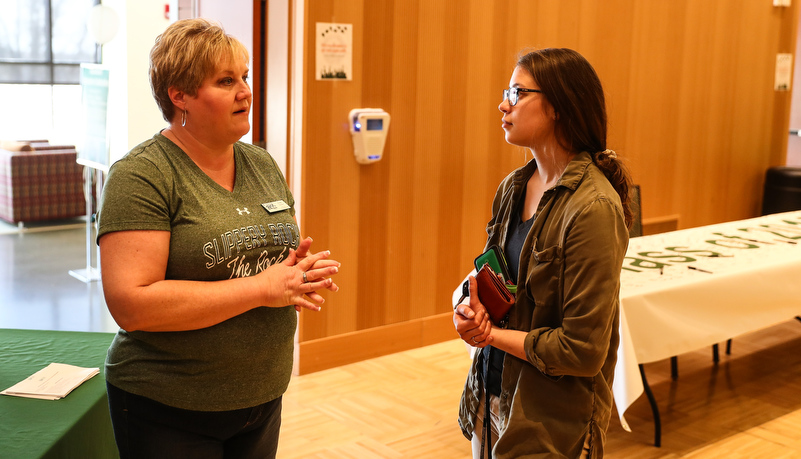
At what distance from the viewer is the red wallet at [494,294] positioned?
183 centimetres

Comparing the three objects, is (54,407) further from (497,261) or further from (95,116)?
(95,116)

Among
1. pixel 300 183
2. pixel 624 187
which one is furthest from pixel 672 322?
pixel 300 183

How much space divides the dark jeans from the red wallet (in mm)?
609

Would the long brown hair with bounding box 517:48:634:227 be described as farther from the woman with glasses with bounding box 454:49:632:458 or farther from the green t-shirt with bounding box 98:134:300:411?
the green t-shirt with bounding box 98:134:300:411

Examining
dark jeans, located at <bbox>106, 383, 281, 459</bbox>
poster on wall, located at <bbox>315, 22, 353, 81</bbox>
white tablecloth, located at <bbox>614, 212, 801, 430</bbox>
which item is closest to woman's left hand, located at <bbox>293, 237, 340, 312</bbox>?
dark jeans, located at <bbox>106, 383, 281, 459</bbox>

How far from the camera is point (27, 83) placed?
24.6 ft

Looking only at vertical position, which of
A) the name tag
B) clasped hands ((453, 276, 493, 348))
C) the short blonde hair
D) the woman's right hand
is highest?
the short blonde hair

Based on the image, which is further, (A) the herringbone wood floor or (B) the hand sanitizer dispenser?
(B) the hand sanitizer dispenser

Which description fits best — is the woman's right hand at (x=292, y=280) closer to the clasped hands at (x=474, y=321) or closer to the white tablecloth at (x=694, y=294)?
the clasped hands at (x=474, y=321)

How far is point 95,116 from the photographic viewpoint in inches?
222

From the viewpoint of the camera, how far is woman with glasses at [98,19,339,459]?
155 centimetres

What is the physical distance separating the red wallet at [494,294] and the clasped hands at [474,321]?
0.02 metres

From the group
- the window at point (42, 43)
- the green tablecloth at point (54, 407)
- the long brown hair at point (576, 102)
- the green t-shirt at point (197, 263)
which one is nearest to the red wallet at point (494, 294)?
the long brown hair at point (576, 102)

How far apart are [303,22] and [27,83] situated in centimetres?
468
